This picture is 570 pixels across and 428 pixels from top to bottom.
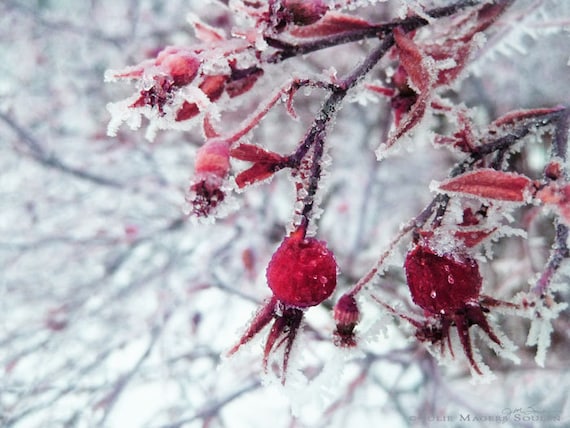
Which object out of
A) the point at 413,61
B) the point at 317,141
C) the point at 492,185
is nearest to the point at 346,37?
the point at 413,61

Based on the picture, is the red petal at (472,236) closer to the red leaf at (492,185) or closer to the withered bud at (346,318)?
the red leaf at (492,185)

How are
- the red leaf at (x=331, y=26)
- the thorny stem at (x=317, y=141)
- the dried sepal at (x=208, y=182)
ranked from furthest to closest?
the red leaf at (x=331, y=26) → the thorny stem at (x=317, y=141) → the dried sepal at (x=208, y=182)

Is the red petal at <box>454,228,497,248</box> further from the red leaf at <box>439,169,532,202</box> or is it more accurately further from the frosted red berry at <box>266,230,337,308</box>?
the frosted red berry at <box>266,230,337,308</box>

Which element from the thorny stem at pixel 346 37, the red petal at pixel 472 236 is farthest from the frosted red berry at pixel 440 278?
the thorny stem at pixel 346 37

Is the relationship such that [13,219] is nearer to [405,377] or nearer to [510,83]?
[405,377]

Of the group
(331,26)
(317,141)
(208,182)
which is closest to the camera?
(208,182)

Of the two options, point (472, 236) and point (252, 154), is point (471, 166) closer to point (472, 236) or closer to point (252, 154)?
point (472, 236)
